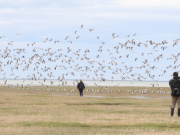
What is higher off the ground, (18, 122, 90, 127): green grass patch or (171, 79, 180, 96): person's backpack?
(171, 79, 180, 96): person's backpack

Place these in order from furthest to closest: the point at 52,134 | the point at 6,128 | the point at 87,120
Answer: the point at 87,120 → the point at 6,128 → the point at 52,134

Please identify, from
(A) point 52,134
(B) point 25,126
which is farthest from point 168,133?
(B) point 25,126

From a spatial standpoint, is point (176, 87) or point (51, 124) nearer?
point (51, 124)

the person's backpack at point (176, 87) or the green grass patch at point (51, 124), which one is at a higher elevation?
the person's backpack at point (176, 87)

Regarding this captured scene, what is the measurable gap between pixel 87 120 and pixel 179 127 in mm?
4906

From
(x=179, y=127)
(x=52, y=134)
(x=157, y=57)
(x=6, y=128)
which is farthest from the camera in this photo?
(x=157, y=57)

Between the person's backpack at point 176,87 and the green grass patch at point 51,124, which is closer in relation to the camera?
the green grass patch at point 51,124

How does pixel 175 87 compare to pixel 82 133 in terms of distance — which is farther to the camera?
pixel 175 87

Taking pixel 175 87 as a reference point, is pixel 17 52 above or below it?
above

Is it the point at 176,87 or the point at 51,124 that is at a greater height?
the point at 176,87

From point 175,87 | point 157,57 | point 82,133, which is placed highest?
point 157,57

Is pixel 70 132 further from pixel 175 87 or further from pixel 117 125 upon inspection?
pixel 175 87

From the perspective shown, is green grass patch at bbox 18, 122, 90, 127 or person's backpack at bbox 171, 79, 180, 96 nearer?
green grass patch at bbox 18, 122, 90, 127

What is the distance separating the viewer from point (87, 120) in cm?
2556
